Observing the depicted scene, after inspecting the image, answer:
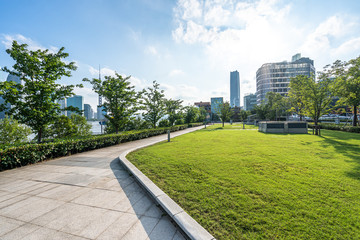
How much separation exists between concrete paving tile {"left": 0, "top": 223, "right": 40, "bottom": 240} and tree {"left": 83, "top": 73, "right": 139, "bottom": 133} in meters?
13.2

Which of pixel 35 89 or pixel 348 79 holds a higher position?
pixel 348 79

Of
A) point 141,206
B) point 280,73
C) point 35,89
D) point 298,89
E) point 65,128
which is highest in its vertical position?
point 280,73

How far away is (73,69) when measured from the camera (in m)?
9.55

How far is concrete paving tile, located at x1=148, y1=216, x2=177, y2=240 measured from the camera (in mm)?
2428

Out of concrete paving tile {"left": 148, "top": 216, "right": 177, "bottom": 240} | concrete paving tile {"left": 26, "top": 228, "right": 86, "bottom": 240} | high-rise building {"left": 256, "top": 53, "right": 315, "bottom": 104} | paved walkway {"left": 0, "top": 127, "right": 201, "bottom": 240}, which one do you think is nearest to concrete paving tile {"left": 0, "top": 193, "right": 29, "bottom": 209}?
paved walkway {"left": 0, "top": 127, "right": 201, "bottom": 240}

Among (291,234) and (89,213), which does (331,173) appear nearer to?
(291,234)

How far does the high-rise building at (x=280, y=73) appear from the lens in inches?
3553

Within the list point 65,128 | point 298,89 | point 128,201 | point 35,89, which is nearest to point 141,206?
point 128,201

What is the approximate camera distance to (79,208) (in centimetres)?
332

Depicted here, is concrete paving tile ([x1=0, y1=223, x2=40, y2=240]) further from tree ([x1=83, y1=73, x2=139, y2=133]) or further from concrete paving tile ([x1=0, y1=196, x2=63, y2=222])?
tree ([x1=83, y1=73, x2=139, y2=133])

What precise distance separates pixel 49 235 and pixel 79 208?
812 mm

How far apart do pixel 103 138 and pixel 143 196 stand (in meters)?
8.66

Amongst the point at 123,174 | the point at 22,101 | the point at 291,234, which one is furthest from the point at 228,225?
the point at 22,101

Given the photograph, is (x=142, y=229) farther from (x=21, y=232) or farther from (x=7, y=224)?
(x=7, y=224)
